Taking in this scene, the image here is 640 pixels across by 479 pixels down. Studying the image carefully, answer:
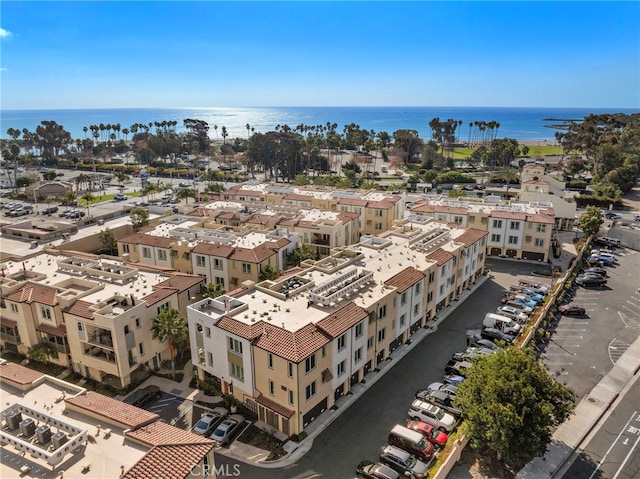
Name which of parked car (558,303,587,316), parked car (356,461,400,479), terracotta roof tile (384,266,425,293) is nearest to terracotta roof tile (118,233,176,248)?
terracotta roof tile (384,266,425,293)

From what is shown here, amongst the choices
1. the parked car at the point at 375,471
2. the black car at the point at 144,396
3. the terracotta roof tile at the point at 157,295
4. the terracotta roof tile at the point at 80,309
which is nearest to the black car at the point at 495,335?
the parked car at the point at 375,471

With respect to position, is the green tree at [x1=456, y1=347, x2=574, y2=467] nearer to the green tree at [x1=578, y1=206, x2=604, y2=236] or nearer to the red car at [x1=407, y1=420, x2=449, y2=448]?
the red car at [x1=407, y1=420, x2=449, y2=448]

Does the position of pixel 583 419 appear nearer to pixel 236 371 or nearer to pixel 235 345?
pixel 236 371

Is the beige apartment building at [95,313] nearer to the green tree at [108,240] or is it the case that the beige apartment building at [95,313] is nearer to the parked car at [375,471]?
the green tree at [108,240]

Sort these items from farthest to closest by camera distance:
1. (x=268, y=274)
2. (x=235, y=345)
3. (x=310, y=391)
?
1. (x=268, y=274)
2. (x=235, y=345)
3. (x=310, y=391)

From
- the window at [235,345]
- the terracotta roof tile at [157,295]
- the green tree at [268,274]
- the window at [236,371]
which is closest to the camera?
the window at [235,345]

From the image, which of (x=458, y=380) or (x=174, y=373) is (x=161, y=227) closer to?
(x=174, y=373)

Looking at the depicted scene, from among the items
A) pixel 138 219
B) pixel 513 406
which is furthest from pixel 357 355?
pixel 138 219
